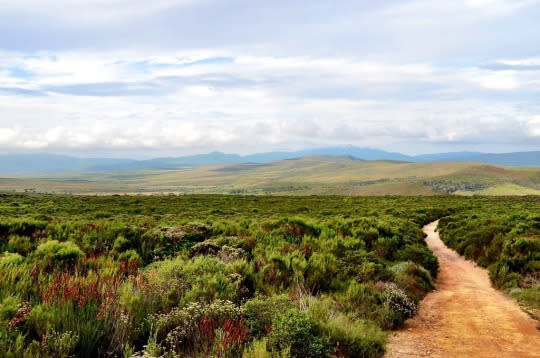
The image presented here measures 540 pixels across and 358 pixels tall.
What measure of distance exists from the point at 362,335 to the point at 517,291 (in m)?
7.47

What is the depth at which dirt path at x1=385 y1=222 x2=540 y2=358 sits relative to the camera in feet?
21.2

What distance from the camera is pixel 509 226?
1842 centimetres

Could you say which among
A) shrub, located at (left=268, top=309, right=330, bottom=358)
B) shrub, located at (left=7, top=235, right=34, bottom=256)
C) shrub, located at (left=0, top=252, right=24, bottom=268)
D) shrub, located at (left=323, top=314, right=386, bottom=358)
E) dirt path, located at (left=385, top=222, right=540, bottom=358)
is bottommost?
dirt path, located at (left=385, top=222, right=540, bottom=358)

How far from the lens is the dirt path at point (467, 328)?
645 cm

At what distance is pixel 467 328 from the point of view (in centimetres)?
759

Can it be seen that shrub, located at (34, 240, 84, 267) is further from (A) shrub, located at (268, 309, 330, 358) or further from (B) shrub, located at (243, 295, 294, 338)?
(A) shrub, located at (268, 309, 330, 358)

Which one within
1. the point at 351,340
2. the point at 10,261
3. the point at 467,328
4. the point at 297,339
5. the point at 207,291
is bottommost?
the point at 467,328

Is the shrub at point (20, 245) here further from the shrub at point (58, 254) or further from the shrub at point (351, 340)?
the shrub at point (351, 340)

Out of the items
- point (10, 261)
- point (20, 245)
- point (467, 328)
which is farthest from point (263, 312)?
point (20, 245)

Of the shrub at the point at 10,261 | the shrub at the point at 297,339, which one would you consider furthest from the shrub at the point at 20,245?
the shrub at the point at 297,339

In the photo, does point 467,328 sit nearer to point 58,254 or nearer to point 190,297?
point 190,297

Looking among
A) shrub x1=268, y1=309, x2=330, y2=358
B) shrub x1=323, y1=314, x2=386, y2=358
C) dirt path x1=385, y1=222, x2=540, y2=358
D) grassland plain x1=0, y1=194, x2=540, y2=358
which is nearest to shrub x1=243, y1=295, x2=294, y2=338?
grassland plain x1=0, y1=194, x2=540, y2=358

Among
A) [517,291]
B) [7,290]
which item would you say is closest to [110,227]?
[7,290]

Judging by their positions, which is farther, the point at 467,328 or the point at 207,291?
the point at 467,328
